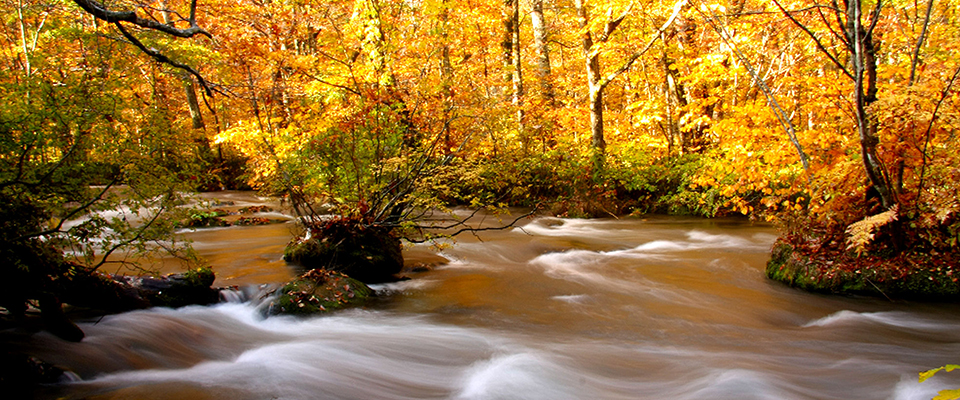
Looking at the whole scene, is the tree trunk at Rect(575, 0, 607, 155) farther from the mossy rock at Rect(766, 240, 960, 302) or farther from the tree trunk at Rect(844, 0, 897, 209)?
the tree trunk at Rect(844, 0, 897, 209)

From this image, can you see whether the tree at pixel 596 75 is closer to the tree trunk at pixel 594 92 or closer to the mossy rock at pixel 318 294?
the tree trunk at pixel 594 92

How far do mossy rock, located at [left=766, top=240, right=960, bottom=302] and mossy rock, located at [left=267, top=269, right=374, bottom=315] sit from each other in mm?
5311

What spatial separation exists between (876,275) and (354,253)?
6.39m

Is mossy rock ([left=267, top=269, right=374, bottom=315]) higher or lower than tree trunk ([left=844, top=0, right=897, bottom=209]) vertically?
lower

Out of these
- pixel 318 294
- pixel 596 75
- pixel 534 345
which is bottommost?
pixel 534 345

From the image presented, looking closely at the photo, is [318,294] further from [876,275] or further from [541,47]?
[541,47]

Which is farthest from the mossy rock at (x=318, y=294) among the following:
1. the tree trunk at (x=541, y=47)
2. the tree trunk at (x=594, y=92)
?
the tree trunk at (x=541, y=47)

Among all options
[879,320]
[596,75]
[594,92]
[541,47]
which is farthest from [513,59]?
[879,320]

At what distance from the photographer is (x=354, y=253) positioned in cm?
757

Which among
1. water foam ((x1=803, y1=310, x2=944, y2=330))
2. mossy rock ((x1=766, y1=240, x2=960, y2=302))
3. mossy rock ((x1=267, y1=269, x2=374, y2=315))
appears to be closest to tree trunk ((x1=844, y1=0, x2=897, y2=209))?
mossy rock ((x1=766, y1=240, x2=960, y2=302))

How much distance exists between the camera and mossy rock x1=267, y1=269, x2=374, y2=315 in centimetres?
597

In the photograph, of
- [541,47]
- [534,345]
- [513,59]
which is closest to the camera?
[534,345]

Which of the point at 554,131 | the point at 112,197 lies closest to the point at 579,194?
the point at 554,131

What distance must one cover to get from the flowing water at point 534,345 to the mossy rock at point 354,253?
15.4 inches
